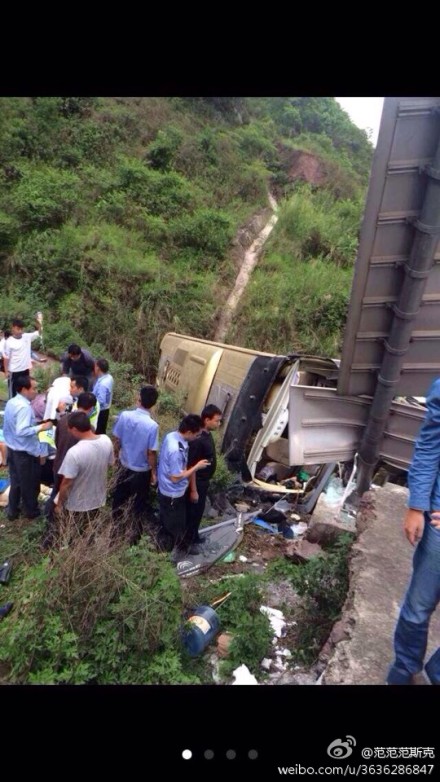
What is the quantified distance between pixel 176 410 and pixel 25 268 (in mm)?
6605

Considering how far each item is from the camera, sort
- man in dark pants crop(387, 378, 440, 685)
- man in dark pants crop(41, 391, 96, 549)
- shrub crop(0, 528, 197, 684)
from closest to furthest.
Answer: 1. man in dark pants crop(387, 378, 440, 685)
2. shrub crop(0, 528, 197, 684)
3. man in dark pants crop(41, 391, 96, 549)

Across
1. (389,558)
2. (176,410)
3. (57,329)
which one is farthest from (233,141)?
(389,558)

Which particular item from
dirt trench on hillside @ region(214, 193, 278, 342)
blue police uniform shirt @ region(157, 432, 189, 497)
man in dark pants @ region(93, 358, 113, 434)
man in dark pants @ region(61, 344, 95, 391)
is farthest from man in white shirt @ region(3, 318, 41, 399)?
dirt trench on hillside @ region(214, 193, 278, 342)

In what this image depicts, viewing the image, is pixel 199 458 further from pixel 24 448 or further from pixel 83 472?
pixel 24 448

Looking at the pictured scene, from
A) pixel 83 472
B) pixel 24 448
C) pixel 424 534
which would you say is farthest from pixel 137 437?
pixel 424 534

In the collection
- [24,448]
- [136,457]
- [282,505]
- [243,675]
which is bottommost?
[282,505]

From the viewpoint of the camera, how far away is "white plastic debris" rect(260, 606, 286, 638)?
322 centimetres

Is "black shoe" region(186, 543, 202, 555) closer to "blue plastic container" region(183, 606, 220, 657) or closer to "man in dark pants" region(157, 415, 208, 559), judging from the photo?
"man in dark pants" region(157, 415, 208, 559)

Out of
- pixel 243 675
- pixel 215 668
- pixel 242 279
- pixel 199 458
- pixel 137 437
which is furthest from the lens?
pixel 242 279

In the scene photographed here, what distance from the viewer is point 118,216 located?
1216 cm

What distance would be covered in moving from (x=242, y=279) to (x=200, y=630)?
10.2 meters

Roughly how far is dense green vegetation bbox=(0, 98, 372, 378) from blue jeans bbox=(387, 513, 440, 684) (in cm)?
720

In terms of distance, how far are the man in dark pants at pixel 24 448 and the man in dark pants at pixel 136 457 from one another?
717mm

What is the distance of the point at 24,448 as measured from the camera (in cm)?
386
